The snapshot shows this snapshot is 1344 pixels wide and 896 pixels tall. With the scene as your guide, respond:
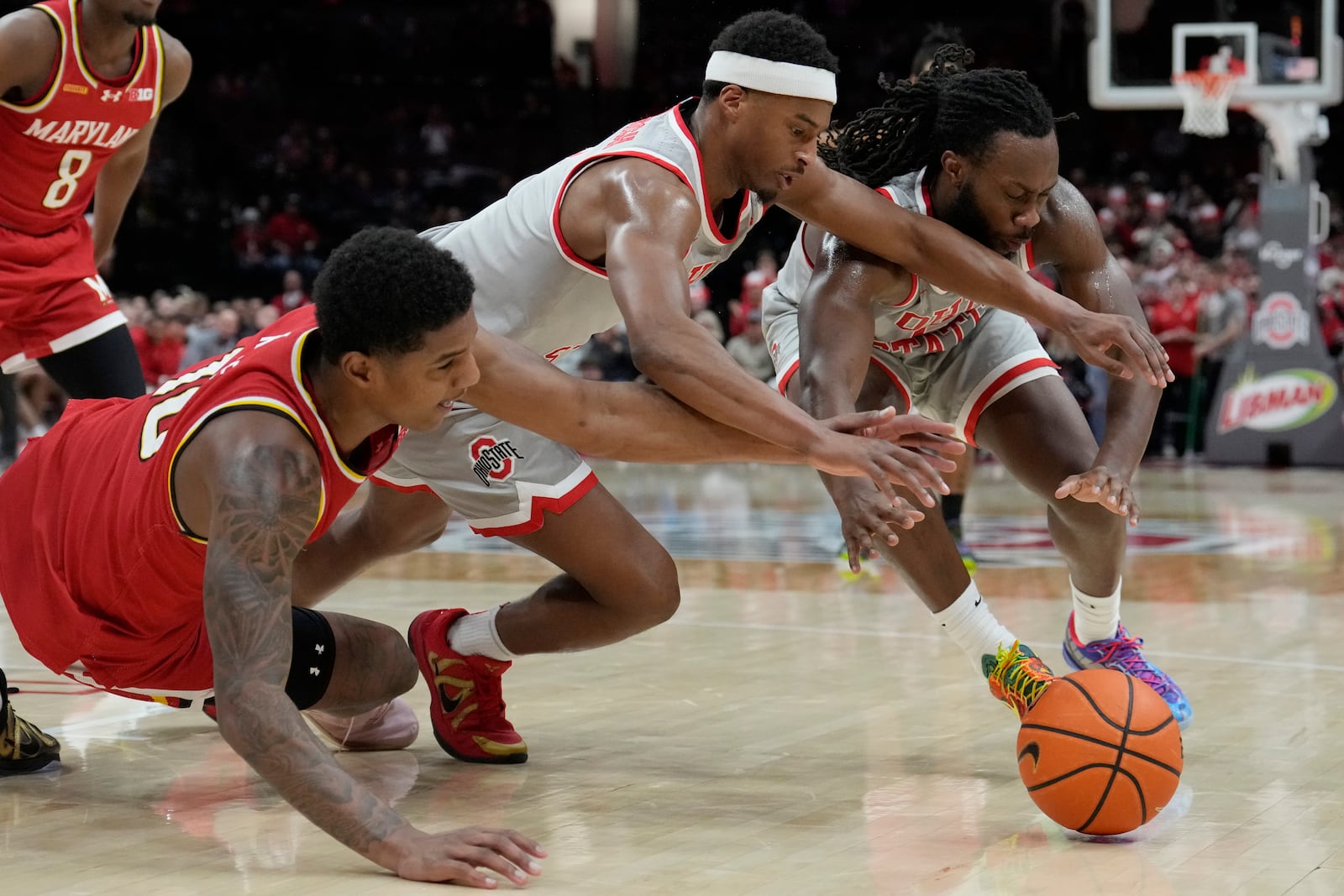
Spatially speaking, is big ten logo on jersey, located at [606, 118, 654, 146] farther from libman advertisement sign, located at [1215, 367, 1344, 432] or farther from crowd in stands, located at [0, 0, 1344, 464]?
crowd in stands, located at [0, 0, 1344, 464]

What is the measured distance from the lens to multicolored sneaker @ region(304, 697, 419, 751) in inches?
165

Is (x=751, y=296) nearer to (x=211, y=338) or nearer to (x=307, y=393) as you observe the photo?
(x=211, y=338)

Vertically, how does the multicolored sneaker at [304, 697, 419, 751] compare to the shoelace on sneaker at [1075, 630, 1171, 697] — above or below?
above

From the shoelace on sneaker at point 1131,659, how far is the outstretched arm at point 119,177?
3.55 metres

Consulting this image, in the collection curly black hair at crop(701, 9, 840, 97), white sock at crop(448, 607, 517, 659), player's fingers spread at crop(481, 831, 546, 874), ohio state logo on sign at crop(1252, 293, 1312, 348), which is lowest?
ohio state logo on sign at crop(1252, 293, 1312, 348)

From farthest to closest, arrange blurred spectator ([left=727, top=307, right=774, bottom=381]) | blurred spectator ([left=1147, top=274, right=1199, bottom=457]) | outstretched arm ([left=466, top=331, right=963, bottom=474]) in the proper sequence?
blurred spectator ([left=727, top=307, right=774, bottom=381])
blurred spectator ([left=1147, top=274, right=1199, bottom=457])
outstretched arm ([left=466, top=331, right=963, bottom=474])

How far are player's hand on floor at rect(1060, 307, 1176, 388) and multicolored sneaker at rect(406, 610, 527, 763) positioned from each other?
67.4 inches

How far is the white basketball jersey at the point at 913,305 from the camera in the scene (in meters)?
Answer: 4.44

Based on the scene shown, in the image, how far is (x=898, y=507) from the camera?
3.46m

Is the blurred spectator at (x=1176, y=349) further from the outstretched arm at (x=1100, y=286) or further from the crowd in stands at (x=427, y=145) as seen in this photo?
the outstretched arm at (x=1100, y=286)

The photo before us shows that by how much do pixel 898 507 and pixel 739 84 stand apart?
1.11 metres

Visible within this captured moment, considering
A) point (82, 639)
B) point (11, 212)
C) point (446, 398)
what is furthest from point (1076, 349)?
point (11, 212)

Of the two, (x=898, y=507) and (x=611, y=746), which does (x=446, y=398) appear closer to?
(x=898, y=507)

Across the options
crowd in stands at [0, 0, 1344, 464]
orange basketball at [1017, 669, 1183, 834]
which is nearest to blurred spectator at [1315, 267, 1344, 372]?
crowd in stands at [0, 0, 1344, 464]
